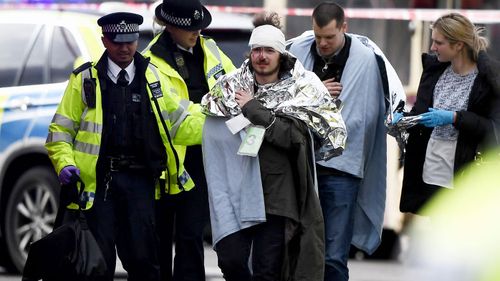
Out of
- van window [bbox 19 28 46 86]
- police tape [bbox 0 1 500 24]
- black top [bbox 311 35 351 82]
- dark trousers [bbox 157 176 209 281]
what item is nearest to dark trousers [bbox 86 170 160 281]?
dark trousers [bbox 157 176 209 281]

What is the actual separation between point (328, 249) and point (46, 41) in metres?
3.49

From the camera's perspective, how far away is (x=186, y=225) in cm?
854

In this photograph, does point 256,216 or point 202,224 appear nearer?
point 256,216

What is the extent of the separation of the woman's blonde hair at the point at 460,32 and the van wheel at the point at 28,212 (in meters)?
3.63

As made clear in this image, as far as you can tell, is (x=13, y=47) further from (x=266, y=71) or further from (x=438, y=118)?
(x=438, y=118)

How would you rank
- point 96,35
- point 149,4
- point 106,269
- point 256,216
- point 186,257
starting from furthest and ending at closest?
point 149,4 < point 96,35 < point 186,257 < point 106,269 < point 256,216

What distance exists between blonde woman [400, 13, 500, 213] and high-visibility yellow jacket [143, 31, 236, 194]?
114cm

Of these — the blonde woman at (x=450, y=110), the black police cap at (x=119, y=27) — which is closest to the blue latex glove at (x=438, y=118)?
the blonde woman at (x=450, y=110)

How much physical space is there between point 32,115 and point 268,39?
3.51 metres

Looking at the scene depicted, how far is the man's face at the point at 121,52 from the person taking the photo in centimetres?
801

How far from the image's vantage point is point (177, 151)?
8391 mm

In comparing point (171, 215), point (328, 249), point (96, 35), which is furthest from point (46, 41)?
point (328, 249)

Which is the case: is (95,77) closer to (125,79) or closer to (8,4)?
(125,79)

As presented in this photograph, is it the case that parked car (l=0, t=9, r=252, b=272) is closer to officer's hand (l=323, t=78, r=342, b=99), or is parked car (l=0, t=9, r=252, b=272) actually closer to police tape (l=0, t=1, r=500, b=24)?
police tape (l=0, t=1, r=500, b=24)
